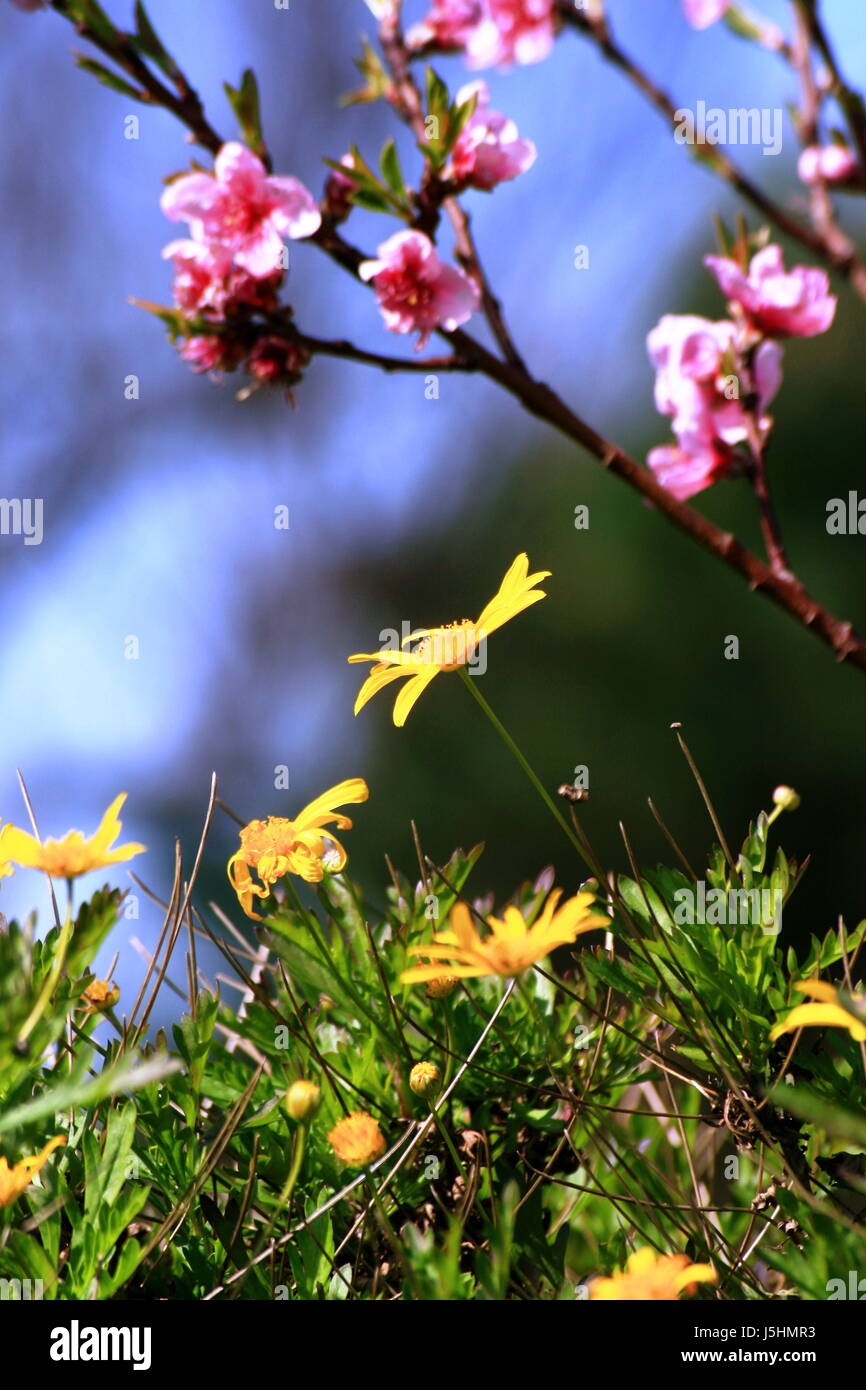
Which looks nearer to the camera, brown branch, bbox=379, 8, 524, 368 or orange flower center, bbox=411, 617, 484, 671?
brown branch, bbox=379, 8, 524, 368

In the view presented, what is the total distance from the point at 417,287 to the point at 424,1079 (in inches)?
11.4

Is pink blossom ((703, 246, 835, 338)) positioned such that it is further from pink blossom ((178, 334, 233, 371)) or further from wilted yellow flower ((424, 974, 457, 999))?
wilted yellow flower ((424, 974, 457, 999))

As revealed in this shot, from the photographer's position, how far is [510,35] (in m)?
0.41

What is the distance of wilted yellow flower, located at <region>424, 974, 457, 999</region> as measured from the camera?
51 cm

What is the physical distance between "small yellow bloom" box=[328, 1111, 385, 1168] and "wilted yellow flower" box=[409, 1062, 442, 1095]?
4cm

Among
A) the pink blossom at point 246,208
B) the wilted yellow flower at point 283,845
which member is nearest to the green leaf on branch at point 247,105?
the pink blossom at point 246,208

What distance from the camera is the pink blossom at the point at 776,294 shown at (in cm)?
38

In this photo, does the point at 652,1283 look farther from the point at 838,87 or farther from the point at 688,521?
the point at 838,87

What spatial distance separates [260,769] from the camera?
3.98 metres

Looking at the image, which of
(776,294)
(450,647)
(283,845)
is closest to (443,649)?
(450,647)

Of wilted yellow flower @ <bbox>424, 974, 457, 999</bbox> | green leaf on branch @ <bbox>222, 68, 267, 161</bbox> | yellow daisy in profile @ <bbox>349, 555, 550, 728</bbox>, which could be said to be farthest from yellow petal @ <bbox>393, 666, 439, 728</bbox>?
green leaf on branch @ <bbox>222, 68, 267, 161</bbox>
